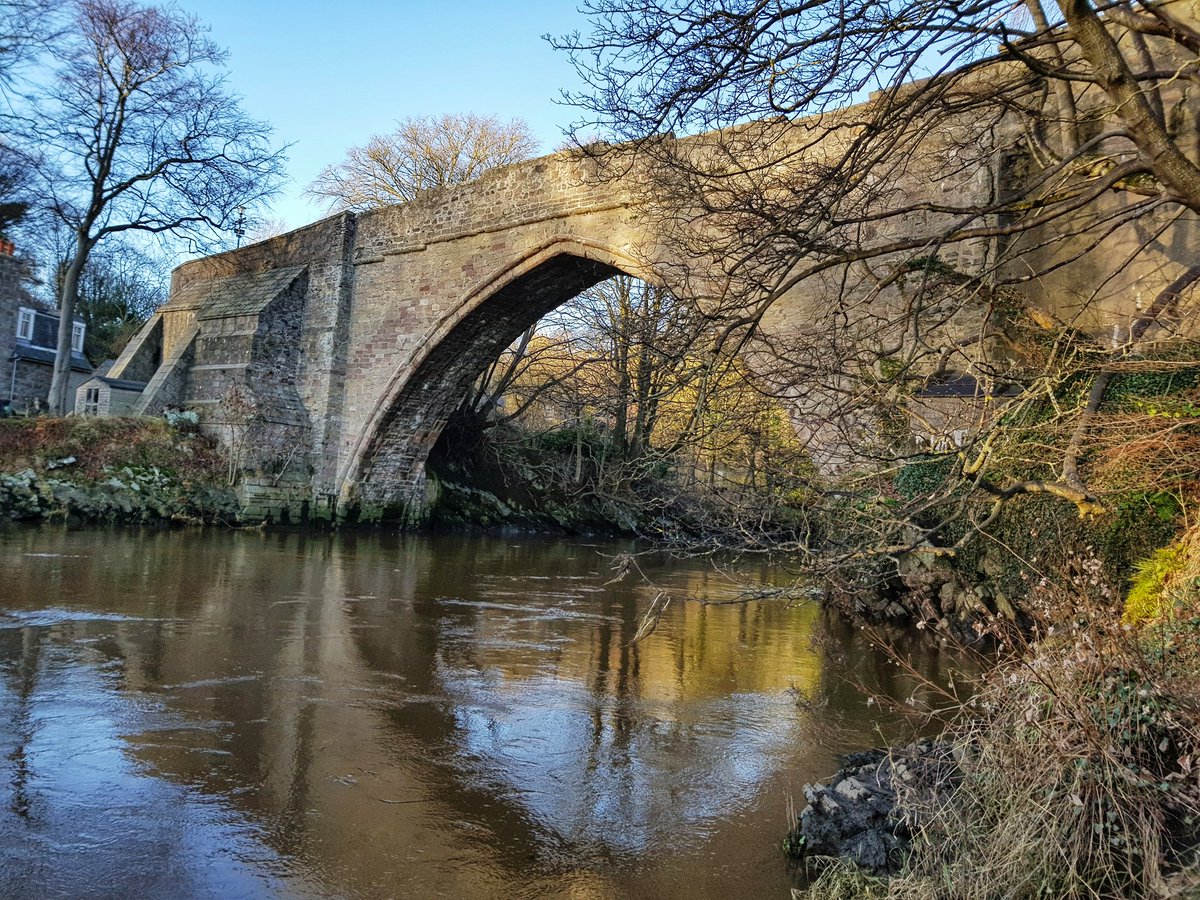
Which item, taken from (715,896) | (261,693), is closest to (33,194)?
(261,693)

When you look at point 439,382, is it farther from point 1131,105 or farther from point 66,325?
point 1131,105

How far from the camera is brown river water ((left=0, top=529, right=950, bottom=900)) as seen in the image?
9.52 ft

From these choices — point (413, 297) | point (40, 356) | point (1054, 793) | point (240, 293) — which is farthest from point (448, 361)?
point (40, 356)

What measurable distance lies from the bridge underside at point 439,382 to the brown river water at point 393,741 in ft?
22.8

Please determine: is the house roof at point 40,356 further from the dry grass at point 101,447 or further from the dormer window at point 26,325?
the dry grass at point 101,447

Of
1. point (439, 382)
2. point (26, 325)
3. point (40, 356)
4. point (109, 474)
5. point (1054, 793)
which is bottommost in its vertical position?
point (1054, 793)

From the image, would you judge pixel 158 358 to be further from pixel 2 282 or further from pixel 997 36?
pixel 997 36

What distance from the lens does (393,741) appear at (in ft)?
13.7

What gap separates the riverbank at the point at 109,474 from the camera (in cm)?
1332

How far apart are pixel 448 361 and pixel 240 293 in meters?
5.06

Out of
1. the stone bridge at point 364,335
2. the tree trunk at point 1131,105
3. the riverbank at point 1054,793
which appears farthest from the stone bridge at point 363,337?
the riverbank at point 1054,793

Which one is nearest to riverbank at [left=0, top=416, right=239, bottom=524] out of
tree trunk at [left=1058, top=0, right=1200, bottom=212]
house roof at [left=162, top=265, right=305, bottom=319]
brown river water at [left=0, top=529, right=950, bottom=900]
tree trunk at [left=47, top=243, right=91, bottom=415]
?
house roof at [left=162, top=265, right=305, bottom=319]

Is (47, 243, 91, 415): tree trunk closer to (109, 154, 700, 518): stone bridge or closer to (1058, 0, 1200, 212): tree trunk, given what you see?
(109, 154, 700, 518): stone bridge

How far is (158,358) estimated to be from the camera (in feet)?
67.7
